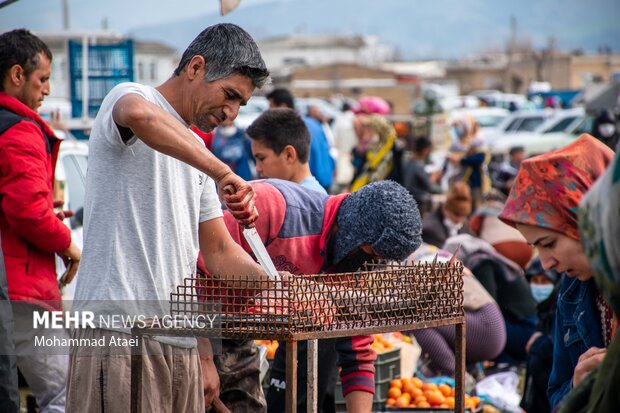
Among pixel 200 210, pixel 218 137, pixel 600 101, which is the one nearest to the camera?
pixel 200 210

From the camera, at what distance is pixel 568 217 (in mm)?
2723

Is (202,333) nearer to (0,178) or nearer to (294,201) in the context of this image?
(294,201)

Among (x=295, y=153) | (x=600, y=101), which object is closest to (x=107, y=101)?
(x=295, y=153)

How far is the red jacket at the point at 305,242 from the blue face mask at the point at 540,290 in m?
3.65

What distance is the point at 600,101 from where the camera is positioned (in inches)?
731

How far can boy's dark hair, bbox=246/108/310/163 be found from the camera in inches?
195

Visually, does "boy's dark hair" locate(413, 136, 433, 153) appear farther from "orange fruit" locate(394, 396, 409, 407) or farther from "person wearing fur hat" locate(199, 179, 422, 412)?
"person wearing fur hat" locate(199, 179, 422, 412)

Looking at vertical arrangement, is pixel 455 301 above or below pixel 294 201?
below

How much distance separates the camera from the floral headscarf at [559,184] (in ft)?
8.88

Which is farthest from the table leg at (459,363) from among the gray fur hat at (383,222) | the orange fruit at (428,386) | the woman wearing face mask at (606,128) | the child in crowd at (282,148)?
the woman wearing face mask at (606,128)

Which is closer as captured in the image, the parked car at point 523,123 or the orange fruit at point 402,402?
the orange fruit at point 402,402

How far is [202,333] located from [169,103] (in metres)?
0.76

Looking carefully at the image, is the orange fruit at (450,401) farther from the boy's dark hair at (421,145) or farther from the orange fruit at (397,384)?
the boy's dark hair at (421,145)

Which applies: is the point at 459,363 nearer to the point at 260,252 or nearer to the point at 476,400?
the point at 260,252
